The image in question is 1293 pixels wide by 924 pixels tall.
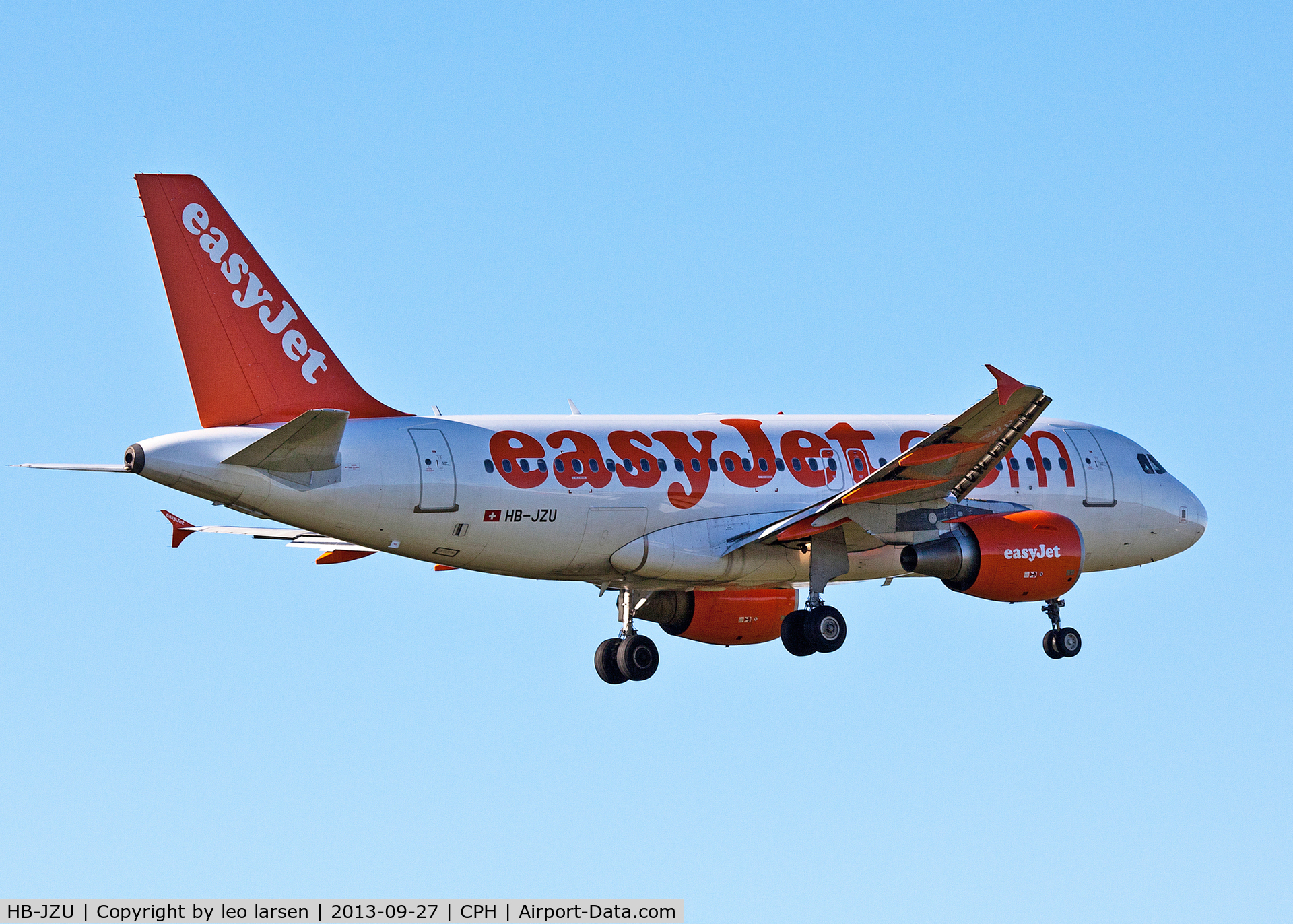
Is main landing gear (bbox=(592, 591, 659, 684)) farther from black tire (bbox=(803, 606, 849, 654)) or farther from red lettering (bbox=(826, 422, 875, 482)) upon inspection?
red lettering (bbox=(826, 422, 875, 482))

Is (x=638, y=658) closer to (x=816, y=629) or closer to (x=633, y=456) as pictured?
(x=816, y=629)

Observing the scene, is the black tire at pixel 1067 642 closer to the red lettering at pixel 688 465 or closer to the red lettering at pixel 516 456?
the red lettering at pixel 688 465

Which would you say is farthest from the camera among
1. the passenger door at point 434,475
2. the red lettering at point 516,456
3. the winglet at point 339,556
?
the winglet at point 339,556

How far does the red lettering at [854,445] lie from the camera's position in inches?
1548

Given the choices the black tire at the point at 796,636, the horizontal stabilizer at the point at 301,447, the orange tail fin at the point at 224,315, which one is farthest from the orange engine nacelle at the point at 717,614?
the horizontal stabilizer at the point at 301,447

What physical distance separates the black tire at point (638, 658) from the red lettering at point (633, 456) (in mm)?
4189

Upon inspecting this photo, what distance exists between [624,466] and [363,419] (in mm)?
5068

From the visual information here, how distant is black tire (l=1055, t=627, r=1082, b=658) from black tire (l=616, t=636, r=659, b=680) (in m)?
8.35

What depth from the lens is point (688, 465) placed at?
37406 millimetres

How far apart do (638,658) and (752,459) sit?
4.69 meters

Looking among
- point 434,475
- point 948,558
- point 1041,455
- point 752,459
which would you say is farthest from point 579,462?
point 1041,455

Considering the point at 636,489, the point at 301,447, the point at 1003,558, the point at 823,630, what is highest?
the point at 636,489

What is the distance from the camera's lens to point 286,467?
107 feet

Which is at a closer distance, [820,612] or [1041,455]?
[820,612]
